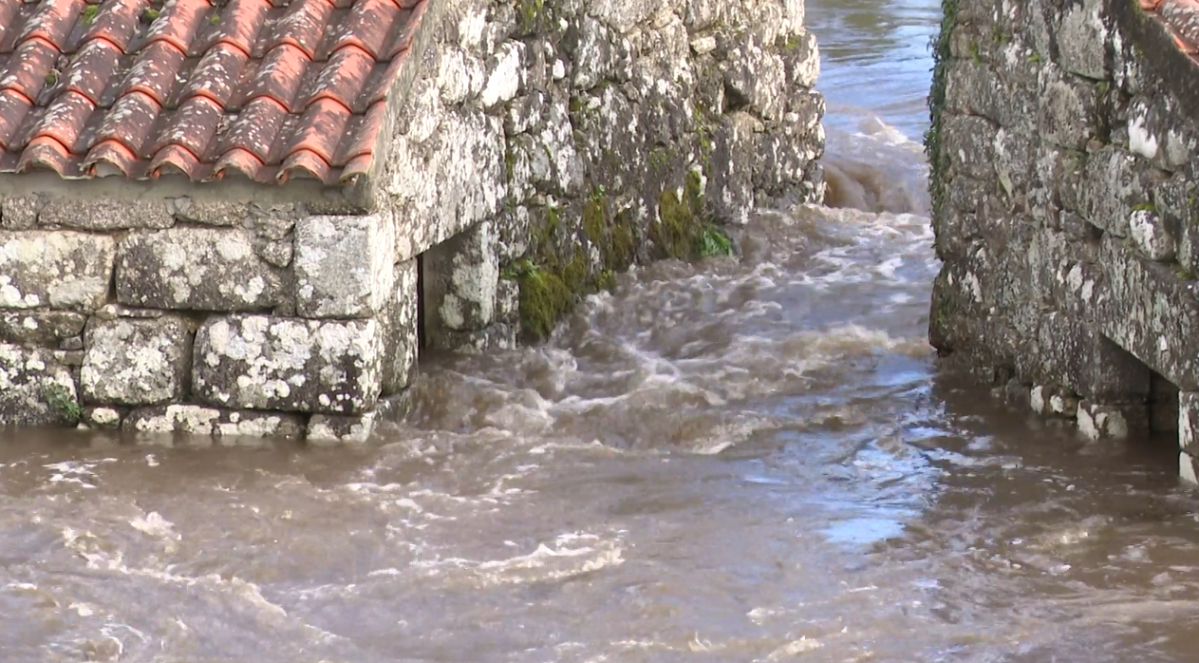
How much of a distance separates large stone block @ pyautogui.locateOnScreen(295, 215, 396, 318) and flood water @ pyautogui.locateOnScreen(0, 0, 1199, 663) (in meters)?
0.55

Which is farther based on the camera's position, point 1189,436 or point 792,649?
point 1189,436

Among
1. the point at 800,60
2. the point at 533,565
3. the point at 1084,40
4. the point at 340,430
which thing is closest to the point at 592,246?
the point at 340,430

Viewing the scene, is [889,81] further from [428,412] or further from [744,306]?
[428,412]

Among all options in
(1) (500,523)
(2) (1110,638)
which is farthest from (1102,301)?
(1) (500,523)

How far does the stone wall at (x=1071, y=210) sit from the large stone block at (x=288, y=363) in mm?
2685

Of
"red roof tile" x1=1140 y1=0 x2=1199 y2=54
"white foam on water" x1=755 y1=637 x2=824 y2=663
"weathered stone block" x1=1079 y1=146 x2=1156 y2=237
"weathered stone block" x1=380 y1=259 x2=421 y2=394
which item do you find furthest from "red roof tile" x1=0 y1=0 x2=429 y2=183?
"red roof tile" x1=1140 y1=0 x2=1199 y2=54

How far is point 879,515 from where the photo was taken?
5523 millimetres

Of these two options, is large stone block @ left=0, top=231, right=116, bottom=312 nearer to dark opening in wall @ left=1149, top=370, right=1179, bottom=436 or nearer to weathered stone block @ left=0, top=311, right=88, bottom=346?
weathered stone block @ left=0, top=311, right=88, bottom=346

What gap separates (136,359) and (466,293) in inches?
67.1

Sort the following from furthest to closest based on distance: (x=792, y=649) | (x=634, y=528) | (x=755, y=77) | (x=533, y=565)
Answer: (x=755, y=77) → (x=634, y=528) → (x=533, y=565) → (x=792, y=649)

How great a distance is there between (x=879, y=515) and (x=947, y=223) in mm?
2399

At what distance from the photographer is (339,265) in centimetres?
602

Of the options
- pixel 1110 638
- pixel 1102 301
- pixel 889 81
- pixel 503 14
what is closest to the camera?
pixel 1110 638

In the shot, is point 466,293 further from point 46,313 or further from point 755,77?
point 755,77
